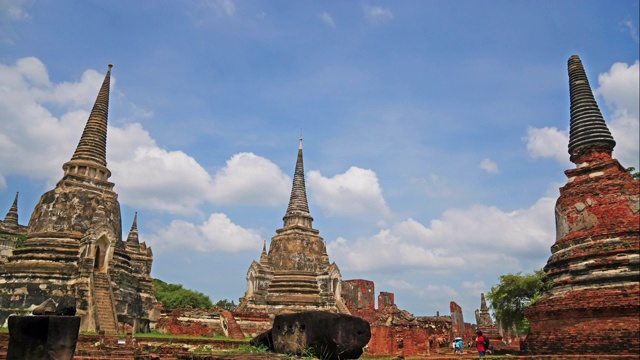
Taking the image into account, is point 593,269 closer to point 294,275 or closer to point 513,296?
point 513,296

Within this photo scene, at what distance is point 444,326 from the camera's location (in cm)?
2283

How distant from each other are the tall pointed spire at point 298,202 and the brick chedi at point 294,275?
0.28 feet

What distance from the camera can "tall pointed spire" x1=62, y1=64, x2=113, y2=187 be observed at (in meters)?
25.3

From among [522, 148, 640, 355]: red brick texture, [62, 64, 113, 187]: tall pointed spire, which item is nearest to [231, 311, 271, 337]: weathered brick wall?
[62, 64, 113, 187]: tall pointed spire

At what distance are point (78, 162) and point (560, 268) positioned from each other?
24.2m

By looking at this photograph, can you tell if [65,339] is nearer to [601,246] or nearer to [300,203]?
[601,246]

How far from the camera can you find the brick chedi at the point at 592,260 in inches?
507

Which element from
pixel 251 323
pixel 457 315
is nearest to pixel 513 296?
pixel 251 323

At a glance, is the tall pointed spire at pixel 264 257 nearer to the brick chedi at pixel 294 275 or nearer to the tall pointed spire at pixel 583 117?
Answer: the brick chedi at pixel 294 275

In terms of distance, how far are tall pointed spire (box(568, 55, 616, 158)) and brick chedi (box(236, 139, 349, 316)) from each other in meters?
20.0

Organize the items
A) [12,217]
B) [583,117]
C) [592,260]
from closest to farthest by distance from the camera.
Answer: [592,260] < [583,117] < [12,217]

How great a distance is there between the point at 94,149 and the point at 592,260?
2520cm

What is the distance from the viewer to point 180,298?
168 ft

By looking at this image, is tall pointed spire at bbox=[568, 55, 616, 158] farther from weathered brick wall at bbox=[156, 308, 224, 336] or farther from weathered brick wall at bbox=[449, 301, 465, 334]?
weathered brick wall at bbox=[449, 301, 465, 334]
